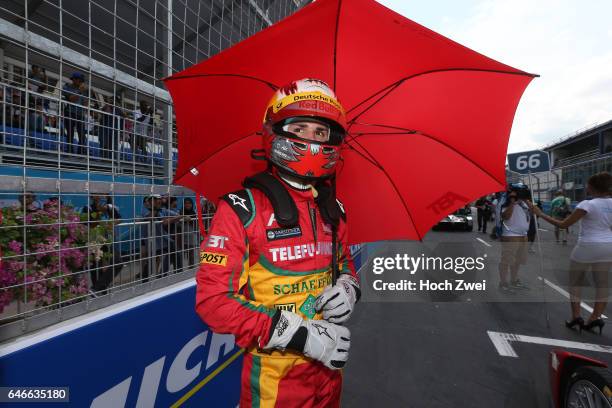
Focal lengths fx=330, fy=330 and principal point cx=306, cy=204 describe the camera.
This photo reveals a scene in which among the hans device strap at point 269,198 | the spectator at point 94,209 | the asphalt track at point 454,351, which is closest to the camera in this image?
the hans device strap at point 269,198

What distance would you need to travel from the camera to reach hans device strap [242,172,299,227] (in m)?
1.33

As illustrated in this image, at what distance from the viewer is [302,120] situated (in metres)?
1.37

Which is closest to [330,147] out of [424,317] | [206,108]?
[206,108]

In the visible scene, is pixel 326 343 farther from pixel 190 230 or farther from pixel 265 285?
pixel 190 230

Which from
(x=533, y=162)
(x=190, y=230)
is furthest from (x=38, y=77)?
(x=533, y=162)

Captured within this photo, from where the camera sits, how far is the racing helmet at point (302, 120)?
1.35 meters

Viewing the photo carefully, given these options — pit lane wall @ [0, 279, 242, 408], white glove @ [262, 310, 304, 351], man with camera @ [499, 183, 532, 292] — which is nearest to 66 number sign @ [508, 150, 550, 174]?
man with camera @ [499, 183, 532, 292]

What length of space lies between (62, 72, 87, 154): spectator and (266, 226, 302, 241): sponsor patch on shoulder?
0.99 meters

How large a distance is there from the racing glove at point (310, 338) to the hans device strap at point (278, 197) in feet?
1.17

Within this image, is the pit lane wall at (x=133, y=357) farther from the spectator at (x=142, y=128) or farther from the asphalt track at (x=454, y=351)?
the asphalt track at (x=454, y=351)

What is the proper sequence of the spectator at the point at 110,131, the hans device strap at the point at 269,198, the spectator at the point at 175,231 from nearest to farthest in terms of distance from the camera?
the hans device strap at the point at 269,198 < the spectator at the point at 110,131 < the spectator at the point at 175,231

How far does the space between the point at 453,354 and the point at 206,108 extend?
3.35 m

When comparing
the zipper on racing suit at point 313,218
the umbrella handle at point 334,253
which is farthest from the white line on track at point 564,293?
the zipper on racing suit at point 313,218

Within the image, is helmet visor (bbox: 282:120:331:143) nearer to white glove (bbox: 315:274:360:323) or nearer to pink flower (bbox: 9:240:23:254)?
white glove (bbox: 315:274:360:323)
